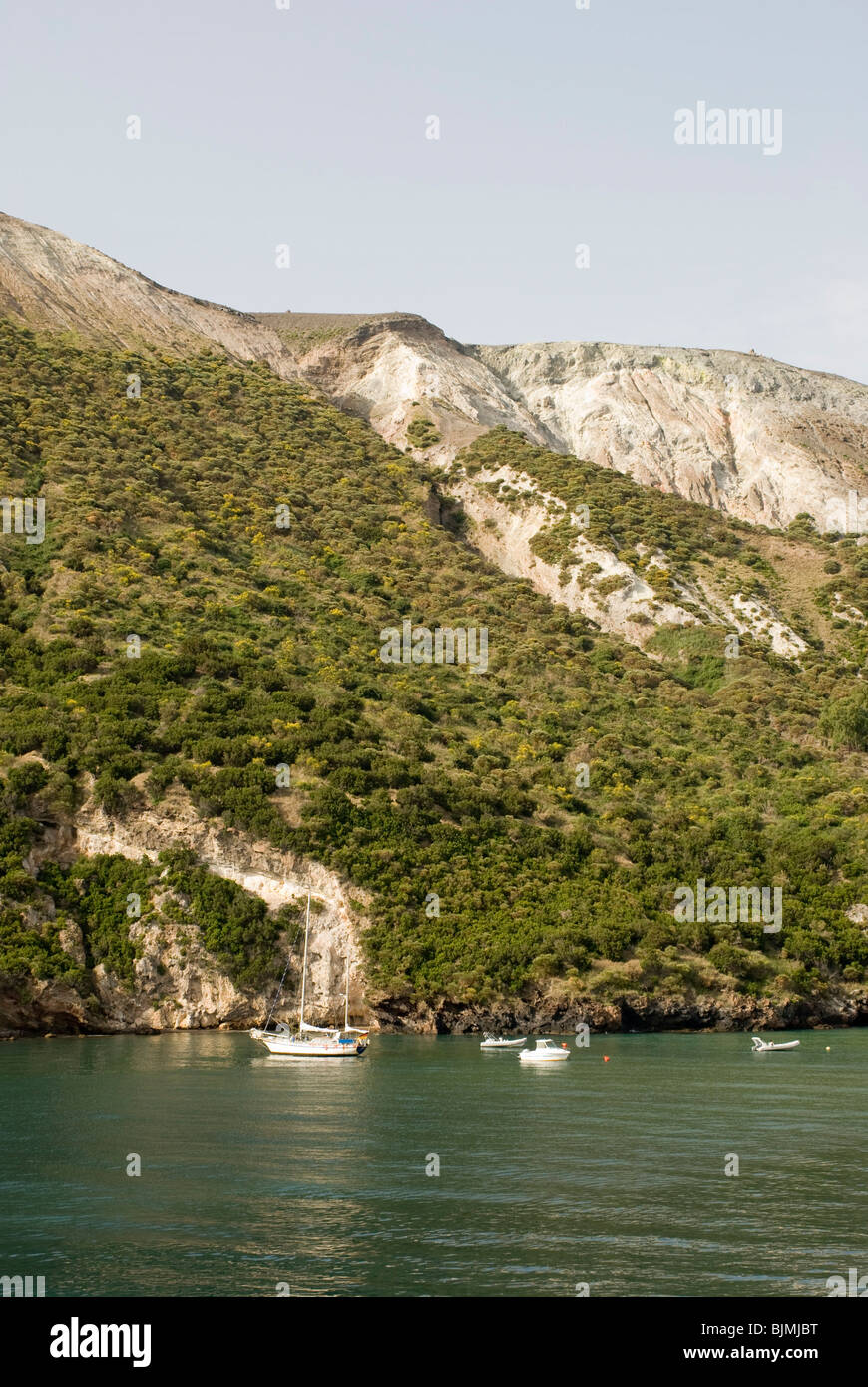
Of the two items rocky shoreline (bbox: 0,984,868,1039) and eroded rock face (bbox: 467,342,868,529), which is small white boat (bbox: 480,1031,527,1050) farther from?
eroded rock face (bbox: 467,342,868,529)

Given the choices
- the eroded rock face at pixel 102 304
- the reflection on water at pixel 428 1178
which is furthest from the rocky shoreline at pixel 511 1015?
the eroded rock face at pixel 102 304

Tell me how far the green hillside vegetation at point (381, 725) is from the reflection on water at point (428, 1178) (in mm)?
13790

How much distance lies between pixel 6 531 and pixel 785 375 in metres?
102

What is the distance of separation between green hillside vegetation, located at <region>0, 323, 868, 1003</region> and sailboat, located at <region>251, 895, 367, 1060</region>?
4020 millimetres

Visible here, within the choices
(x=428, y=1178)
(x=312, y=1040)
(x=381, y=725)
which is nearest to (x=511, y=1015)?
(x=312, y=1040)

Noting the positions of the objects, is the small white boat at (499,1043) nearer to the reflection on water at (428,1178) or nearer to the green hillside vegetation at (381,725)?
the green hillside vegetation at (381,725)

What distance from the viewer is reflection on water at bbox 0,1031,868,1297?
2214cm

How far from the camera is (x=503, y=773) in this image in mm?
76312

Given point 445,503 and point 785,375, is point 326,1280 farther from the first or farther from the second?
point 785,375

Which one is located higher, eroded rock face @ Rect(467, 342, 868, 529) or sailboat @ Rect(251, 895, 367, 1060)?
eroded rock face @ Rect(467, 342, 868, 529)

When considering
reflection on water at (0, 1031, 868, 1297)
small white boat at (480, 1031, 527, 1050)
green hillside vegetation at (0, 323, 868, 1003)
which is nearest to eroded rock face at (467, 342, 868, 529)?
green hillside vegetation at (0, 323, 868, 1003)

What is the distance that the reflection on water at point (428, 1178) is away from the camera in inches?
872

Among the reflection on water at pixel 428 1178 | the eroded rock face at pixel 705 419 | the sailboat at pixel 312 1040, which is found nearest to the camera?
the reflection on water at pixel 428 1178
